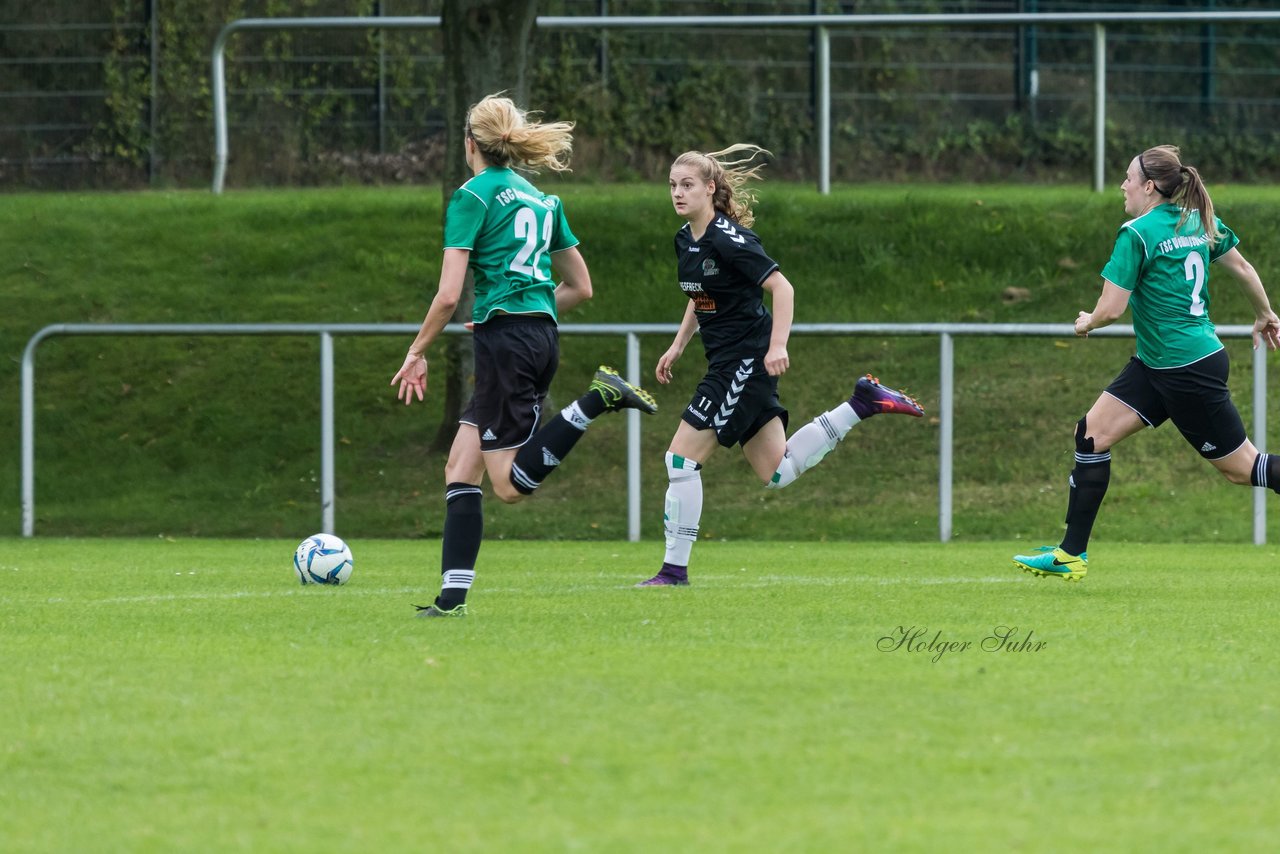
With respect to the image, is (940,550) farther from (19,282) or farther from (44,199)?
(44,199)

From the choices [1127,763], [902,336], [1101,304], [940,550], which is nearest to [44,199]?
[902,336]

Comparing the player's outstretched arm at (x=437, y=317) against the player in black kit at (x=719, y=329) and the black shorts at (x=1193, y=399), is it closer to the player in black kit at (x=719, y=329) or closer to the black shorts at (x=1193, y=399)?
the player in black kit at (x=719, y=329)

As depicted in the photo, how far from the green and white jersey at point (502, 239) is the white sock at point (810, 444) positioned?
1.87 metres

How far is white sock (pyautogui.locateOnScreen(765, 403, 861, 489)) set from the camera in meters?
8.62

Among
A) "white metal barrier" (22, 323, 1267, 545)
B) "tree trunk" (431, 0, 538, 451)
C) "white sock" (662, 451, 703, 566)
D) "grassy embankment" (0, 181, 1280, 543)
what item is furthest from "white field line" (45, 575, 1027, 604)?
"tree trunk" (431, 0, 538, 451)

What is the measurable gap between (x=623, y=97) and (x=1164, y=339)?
1296 centimetres

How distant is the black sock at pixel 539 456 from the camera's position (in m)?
7.11

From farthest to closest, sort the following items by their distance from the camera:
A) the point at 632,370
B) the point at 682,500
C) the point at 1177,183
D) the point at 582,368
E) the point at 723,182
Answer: the point at 582,368 < the point at 632,370 < the point at 723,182 < the point at 682,500 < the point at 1177,183

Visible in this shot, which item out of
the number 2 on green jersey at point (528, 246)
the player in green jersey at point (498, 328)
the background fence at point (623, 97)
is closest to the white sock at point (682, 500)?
the player in green jersey at point (498, 328)

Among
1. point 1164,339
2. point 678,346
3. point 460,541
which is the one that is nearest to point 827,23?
point 678,346

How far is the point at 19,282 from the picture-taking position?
16.2m

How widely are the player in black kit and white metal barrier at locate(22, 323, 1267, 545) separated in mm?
3986

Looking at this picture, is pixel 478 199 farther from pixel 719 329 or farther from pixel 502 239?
pixel 719 329

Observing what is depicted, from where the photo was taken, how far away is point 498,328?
7062 millimetres
